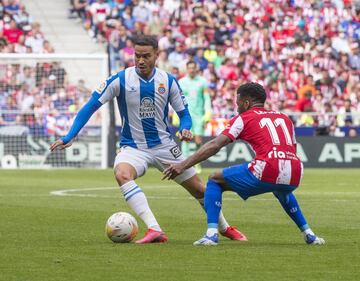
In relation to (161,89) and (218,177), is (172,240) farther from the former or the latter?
(161,89)

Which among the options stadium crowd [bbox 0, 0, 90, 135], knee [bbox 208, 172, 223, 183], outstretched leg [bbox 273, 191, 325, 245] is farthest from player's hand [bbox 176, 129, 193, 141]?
stadium crowd [bbox 0, 0, 90, 135]

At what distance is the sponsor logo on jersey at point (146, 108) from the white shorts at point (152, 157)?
35cm

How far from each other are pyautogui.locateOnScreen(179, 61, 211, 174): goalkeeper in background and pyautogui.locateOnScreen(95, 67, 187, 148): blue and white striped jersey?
41.0ft

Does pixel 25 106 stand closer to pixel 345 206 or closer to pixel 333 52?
pixel 333 52

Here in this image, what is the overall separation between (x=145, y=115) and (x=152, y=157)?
17.6 inches

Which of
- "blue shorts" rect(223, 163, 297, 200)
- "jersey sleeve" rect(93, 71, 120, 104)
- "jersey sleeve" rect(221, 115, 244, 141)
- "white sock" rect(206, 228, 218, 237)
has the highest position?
"jersey sleeve" rect(93, 71, 120, 104)

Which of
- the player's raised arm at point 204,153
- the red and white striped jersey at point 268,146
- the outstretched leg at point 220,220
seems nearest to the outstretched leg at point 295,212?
the red and white striped jersey at point 268,146

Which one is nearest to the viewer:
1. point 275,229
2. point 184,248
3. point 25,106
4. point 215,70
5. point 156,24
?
point 184,248

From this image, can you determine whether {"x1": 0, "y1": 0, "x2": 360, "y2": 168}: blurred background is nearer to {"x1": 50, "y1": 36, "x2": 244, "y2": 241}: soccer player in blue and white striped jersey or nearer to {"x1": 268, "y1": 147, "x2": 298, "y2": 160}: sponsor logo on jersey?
{"x1": 50, "y1": 36, "x2": 244, "y2": 241}: soccer player in blue and white striped jersey

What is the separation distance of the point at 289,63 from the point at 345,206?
1910 centimetres

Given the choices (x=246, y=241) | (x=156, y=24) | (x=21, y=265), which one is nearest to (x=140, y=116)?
(x=246, y=241)

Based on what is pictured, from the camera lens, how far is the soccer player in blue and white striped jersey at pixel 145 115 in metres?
12.1

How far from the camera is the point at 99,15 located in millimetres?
37625

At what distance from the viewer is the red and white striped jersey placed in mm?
11039
